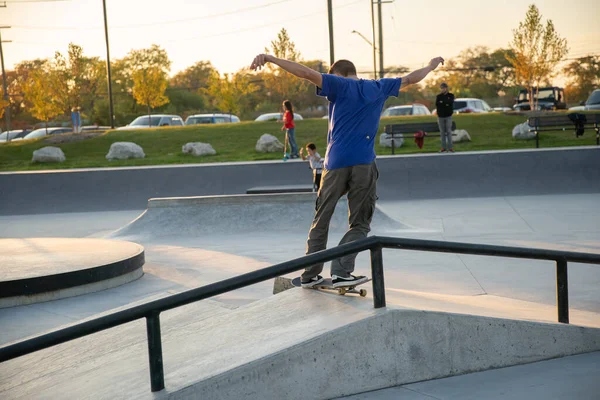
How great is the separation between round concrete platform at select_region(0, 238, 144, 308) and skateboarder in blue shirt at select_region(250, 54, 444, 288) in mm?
3869

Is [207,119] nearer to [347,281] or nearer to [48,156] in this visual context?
[48,156]

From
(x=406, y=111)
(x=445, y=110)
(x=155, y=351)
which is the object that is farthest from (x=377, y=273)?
(x=406, y=111)

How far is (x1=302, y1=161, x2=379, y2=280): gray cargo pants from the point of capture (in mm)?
5031

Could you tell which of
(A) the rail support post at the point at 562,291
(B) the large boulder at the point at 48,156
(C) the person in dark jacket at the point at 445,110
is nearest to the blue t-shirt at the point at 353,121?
(A) the rail support post at the point at 562,291

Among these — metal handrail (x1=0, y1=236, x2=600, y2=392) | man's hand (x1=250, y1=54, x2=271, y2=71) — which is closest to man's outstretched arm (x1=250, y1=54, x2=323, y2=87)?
man's hand (x1=250, y1=54, x2=271, y2=71)

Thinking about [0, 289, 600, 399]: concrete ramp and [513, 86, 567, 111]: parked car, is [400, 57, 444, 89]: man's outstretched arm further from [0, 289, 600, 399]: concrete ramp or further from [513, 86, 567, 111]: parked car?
[513, 86, 567, 111]: parked car

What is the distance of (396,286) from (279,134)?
21599 millimetres

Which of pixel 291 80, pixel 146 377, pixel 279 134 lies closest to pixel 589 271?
pixel 146 377

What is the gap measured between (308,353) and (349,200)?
1446mm

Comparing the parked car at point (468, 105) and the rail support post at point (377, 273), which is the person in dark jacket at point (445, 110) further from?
the parked car at point (468, 105)

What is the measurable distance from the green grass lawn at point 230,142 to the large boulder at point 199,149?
301 mm

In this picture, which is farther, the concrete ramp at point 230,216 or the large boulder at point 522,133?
the large boulder at point 522,133

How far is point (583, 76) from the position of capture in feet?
277

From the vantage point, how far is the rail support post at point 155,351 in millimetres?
3616
